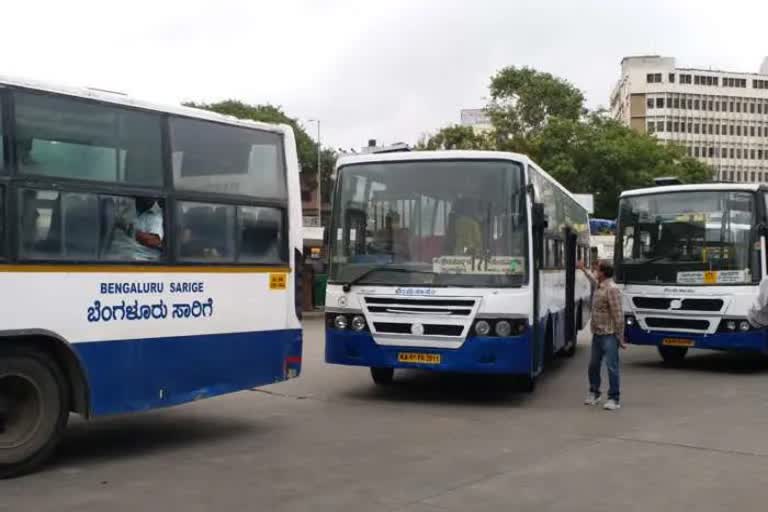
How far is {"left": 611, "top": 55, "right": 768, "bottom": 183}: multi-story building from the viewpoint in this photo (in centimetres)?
12288

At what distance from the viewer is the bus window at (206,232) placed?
341 inches

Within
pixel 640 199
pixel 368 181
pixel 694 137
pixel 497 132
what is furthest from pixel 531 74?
pixel 694 137

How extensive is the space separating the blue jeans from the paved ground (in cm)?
33

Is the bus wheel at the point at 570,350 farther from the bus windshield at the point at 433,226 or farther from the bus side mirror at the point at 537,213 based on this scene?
the bus windshield at the point at 433,226

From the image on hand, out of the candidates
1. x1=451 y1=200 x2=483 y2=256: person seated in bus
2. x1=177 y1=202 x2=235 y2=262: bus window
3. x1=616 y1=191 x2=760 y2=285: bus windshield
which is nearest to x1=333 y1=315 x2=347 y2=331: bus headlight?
x1=451 y1=200 x2=483 y2=256: person seated in bus

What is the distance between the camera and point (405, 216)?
1176 cm

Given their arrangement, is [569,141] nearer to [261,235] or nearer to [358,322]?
[358,322]

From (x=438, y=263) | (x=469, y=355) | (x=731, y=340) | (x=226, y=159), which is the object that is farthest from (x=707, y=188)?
(x=226, y=159)

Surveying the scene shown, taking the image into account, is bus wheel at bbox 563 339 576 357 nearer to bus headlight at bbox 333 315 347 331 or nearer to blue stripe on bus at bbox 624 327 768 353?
blue stripe on bus at bbox 624 327 768 353

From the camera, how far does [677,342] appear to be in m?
15.7

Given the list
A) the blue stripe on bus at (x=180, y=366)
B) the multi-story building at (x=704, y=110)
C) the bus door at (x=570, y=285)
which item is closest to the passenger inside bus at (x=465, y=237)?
the blue stripe on bus at (x=180, y=366)

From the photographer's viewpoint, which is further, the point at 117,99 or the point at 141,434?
the point at 141,434

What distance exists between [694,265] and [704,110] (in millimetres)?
119193

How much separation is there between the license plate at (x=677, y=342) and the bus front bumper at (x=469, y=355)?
502 cm
